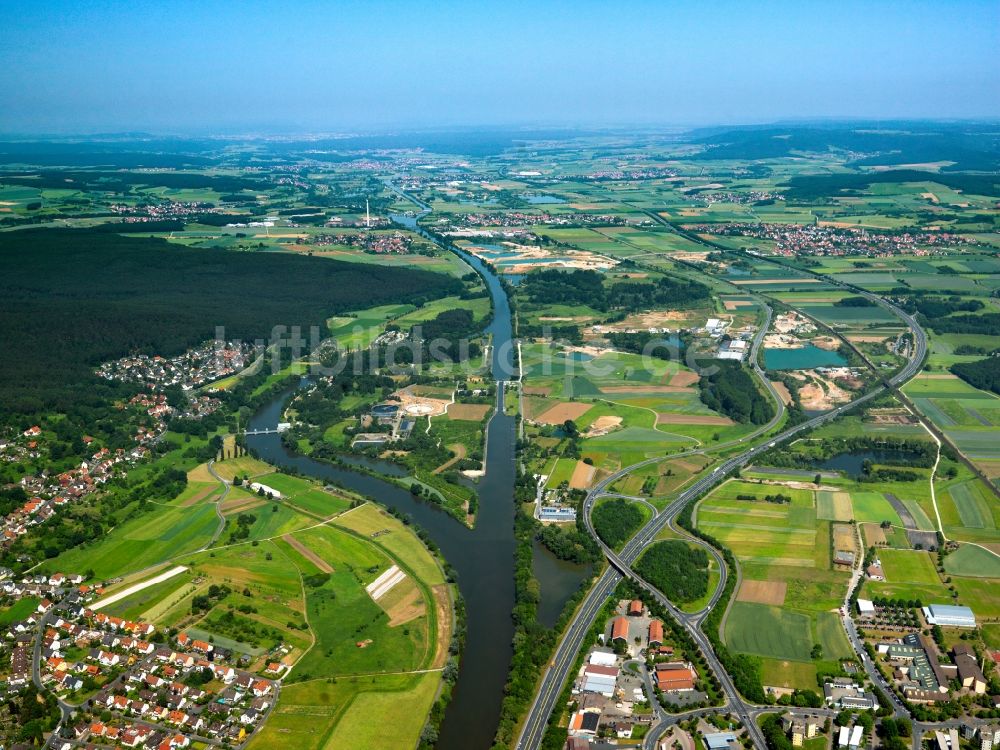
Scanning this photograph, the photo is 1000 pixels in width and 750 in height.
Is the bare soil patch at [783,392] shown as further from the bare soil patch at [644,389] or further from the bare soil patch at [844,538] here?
the bare soil patch at [844,538]

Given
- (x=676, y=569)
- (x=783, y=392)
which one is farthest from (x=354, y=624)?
(x=783, y=392)

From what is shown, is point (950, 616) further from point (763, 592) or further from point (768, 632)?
point (768, 632)

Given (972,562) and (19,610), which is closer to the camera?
(19,610)

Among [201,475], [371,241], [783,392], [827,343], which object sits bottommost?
[201,475]

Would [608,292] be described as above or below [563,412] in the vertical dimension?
above

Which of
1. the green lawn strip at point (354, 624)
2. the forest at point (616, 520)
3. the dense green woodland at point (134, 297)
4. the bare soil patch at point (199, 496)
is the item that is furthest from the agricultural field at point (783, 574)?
the dense green woodland at point (134, 297)

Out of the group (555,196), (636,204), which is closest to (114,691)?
(636,204)
